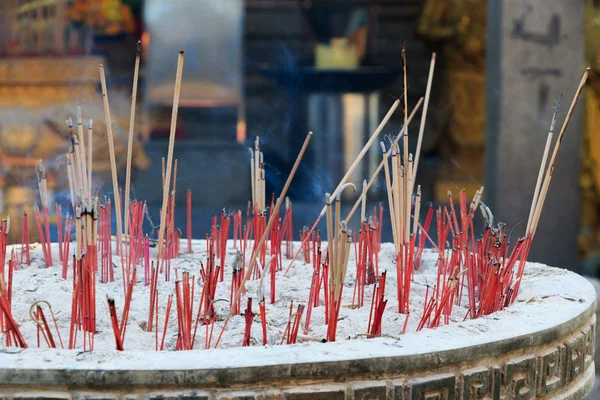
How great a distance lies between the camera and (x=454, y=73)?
4.89 meters

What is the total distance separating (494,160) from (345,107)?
1133 millimetres

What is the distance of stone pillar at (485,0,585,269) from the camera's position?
3.31 meters

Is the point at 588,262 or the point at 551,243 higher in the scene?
the point at 551,243

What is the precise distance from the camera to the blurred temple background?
11.0 ft

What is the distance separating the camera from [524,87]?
11.0 feet

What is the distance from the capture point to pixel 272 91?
410cm

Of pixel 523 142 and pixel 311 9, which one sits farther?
pixel 311 9

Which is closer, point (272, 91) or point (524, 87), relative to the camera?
point (524, 87)

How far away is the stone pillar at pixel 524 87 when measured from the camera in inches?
130

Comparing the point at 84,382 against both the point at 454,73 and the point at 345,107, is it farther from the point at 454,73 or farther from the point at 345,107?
the point at 454,73

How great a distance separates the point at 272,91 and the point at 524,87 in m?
1.36

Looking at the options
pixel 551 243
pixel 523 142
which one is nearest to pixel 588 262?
pixel 551 243

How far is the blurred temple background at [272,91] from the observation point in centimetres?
337

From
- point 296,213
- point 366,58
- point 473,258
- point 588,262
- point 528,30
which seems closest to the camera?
point 473,258
